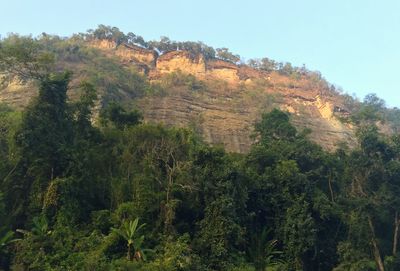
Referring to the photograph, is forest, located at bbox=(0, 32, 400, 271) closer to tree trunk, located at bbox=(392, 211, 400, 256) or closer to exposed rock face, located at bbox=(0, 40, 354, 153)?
tree trunk, located at bbox=(392, 211, 400, 256)

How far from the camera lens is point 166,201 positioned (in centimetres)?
1775

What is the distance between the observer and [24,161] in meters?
18.1

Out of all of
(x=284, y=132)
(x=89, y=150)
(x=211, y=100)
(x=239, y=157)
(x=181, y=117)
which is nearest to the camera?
(x=89, y=150)

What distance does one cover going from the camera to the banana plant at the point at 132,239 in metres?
16.0

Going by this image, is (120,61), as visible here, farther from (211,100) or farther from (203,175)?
(203,175)

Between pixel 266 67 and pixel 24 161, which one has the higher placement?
pixel 266 67

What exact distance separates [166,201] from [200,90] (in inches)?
1015

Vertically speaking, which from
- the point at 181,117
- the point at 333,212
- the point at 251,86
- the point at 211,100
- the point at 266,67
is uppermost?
the point at 266,67

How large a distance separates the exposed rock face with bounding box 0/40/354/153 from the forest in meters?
11.1

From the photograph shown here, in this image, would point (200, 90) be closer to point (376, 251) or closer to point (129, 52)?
point (129, 52)

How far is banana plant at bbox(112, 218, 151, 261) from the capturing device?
16.0 metres

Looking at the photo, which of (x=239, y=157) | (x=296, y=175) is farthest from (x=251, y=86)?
(x=296, y=175)

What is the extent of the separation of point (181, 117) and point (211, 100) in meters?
5.99

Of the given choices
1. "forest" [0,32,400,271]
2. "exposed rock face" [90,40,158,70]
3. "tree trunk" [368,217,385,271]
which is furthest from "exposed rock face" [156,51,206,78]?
"tree trunk" [368,217,385,271]
